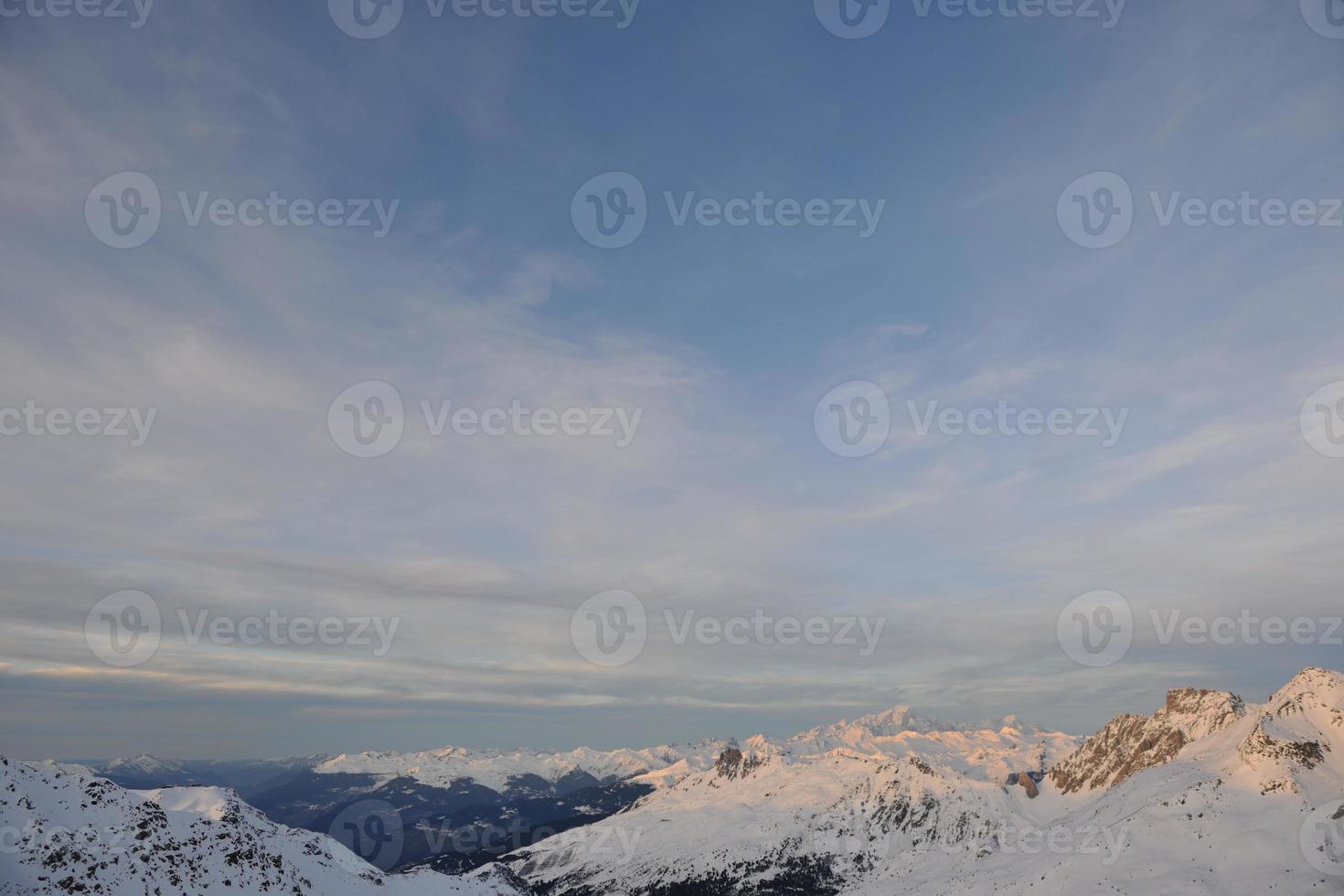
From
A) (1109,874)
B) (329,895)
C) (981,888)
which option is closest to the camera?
(329,895)

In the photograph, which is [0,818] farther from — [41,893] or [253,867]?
[253,867]

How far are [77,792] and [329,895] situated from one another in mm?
41992

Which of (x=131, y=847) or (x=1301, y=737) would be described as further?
(x=1301, y=737)

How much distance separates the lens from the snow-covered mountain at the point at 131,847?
84812 mm

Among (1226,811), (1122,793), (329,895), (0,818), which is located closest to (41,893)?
(0,818)

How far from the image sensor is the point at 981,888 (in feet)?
608

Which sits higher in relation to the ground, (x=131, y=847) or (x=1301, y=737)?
(x=131, y=847)

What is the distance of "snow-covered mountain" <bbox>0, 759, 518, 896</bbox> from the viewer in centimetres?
Result: 8481

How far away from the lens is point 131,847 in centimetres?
9338

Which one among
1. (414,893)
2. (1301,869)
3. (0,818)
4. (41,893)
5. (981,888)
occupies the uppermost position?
(0,818)

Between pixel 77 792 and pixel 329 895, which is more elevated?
pixel 77 792

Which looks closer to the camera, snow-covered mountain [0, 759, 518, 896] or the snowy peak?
snow-covered mountain [0, 759, 518, 896]

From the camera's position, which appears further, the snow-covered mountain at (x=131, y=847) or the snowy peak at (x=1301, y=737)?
the snowy peak at (x=1301, y=737)

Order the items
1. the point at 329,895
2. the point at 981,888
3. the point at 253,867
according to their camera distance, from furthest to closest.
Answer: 1. the point at 981,888
2. the point at 329,895
3. the point at 253,867
